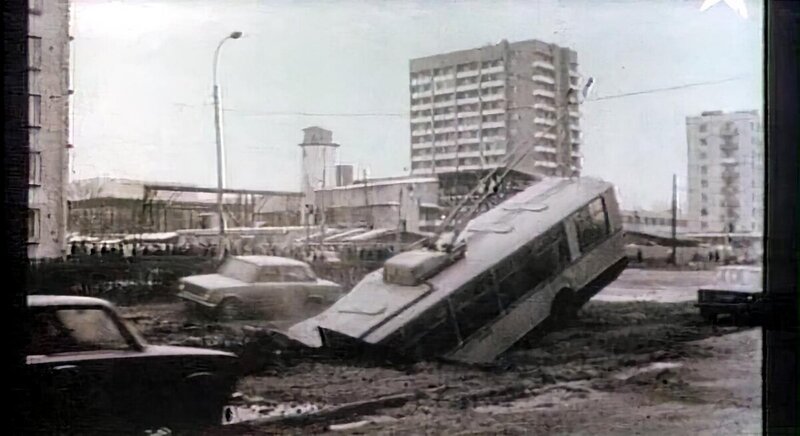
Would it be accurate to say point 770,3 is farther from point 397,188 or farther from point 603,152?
point 397,188

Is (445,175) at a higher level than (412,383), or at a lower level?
higher

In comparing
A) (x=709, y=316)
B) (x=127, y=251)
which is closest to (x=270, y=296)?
(x=127, y=251)

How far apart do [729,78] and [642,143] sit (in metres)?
0.22

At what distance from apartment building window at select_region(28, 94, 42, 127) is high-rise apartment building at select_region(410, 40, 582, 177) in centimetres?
76

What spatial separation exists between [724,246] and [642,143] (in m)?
0.26

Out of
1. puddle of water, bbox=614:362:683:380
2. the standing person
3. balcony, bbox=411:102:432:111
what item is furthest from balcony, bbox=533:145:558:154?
the standing person

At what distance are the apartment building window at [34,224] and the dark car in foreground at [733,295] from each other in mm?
1340

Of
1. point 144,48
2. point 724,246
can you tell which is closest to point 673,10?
point 724,246

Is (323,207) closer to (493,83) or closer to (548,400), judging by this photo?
(493,83)

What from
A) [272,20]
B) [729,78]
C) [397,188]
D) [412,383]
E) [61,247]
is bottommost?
[412,383]

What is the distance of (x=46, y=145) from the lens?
1396 mm

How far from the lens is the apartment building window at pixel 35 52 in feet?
4.58

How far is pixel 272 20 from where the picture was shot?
1400 millimetres

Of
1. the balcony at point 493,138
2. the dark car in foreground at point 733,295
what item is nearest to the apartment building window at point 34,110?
the balcony at point 493,138
